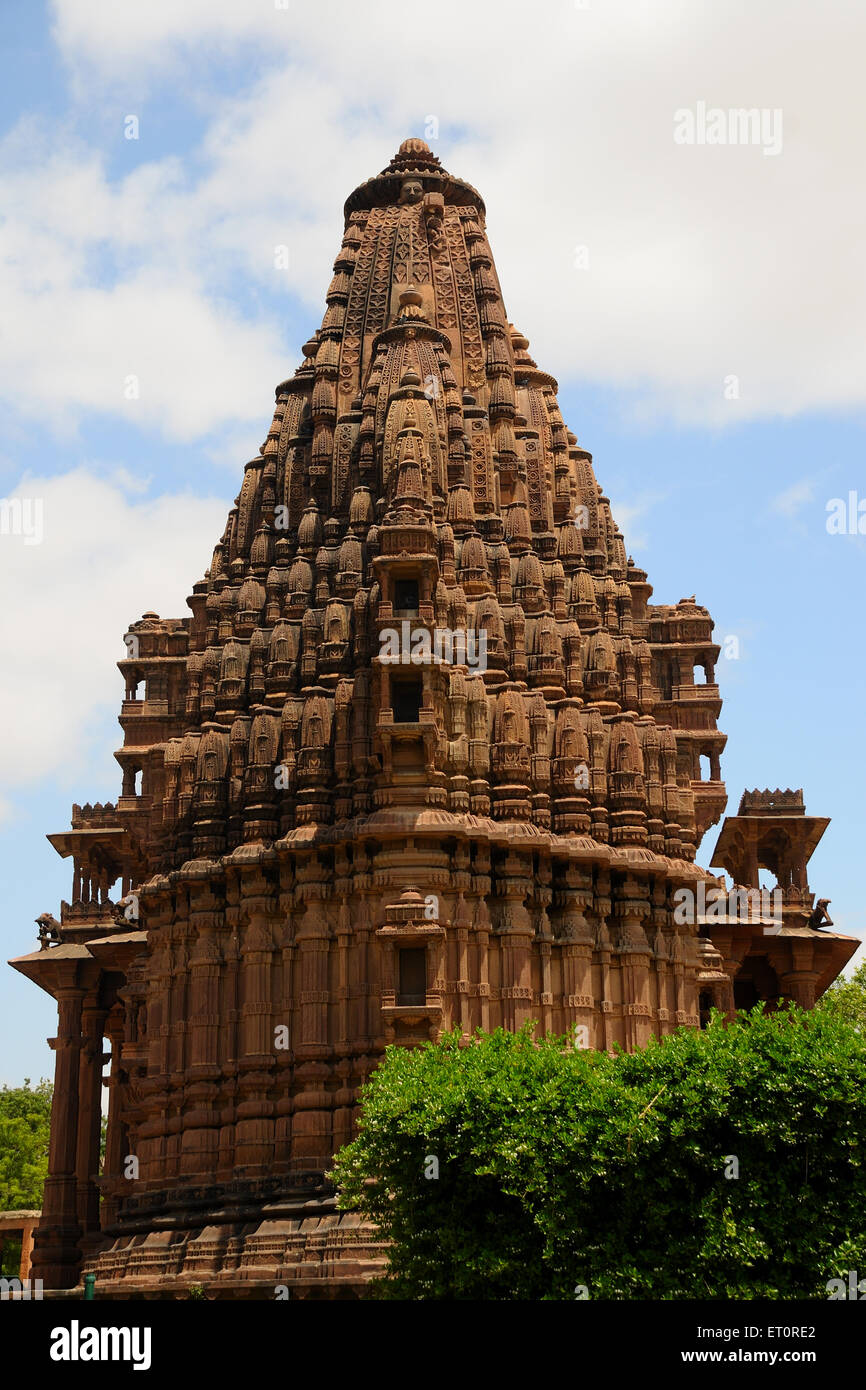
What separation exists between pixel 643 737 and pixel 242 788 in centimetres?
1015

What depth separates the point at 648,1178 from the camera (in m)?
26.9

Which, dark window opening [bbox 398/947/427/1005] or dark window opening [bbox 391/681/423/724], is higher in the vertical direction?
dark window opening [bbox 391/681/423/724]


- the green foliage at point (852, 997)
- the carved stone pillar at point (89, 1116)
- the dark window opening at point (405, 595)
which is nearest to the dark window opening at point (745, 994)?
the green foliage at point (852, 997)

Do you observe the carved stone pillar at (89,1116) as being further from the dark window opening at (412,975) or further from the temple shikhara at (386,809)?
the dark window opening at (412,975)

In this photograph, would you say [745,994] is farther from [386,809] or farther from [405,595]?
[405,595]

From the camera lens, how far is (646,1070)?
2812cm

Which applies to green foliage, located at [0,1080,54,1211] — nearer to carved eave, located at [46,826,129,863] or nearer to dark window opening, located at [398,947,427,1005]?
carved eave, located at [46,826,129,863]

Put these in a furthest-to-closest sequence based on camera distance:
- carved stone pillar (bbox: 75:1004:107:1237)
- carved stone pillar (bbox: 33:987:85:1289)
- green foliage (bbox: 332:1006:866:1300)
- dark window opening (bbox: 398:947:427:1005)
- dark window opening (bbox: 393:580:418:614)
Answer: carved stone pillar (bbox: 75:1004:107:1237) → carved stone pillar (bbox: 33:987:85:1289) → dark window opening (bbox: 393:580:418:614) → dark window opening (bbox: 398:947:427:1005) → green foliage (bbox: 332:1006:866:1300)

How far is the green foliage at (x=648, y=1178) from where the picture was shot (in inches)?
1024

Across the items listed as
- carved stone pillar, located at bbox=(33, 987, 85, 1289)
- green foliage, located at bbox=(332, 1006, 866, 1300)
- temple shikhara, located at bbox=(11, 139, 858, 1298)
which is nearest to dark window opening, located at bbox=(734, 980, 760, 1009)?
temple shikhara, located at bbox=(11, 139, 858, 1298)

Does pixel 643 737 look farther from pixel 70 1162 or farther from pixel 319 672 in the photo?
pixel 70 1162

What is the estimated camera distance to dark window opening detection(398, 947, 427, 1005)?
37.0 m

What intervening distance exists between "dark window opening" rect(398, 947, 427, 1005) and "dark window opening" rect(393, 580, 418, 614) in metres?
8.17
